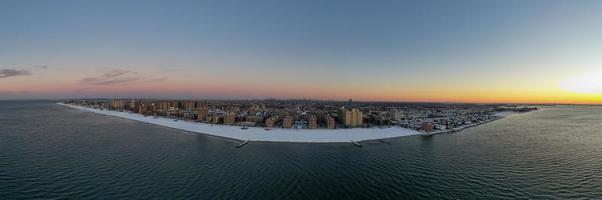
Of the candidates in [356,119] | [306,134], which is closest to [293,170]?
[306,134]

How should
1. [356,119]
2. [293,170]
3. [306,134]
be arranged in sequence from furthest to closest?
[356,119]
[306,134]
[293,170]

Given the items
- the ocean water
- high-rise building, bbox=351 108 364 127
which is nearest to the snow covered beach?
the ocean water

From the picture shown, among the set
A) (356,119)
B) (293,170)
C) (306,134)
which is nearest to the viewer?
(293,170)

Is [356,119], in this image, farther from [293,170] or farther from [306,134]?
[293,170]

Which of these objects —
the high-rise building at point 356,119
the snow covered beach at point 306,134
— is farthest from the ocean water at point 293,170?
the high-rise building at point 356,119

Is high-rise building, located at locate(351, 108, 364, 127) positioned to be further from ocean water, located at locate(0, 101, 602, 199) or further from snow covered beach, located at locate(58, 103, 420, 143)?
ocean water, located at locate(0, 101, 602, 199)

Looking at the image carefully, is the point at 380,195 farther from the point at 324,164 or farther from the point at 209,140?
the point at 209,140

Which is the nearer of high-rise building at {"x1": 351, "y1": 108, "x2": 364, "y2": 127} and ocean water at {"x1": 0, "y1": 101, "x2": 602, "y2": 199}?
ocean water at {"x1": 0, "y1": 101, "x2": 602, "y2": 199}

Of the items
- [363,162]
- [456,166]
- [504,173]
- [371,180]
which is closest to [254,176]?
[371,180]
